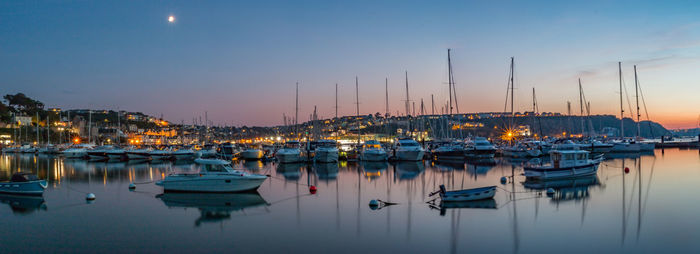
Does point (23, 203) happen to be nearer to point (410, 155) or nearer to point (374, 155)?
point (374, 155)

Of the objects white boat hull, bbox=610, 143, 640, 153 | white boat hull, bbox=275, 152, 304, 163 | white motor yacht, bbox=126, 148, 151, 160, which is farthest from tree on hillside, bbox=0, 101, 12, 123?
white boat hull, bbox=610, 143, 640, 153

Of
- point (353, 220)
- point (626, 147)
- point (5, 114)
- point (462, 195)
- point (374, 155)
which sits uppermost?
point (5, 114)

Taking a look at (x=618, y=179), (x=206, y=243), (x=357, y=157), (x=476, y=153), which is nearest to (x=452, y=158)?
(x=476, y=153)

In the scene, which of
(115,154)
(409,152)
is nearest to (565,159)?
(409,152)

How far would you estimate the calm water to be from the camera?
46.5 ft

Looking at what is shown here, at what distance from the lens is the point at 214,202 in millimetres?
22047

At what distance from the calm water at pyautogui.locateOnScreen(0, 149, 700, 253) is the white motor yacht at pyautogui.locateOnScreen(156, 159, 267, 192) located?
524 millimetres

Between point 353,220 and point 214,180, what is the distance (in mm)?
9671

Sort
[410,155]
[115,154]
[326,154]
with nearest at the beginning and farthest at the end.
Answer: [326,154] < [410,155] < [115,154]

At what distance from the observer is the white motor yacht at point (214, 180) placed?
78.5 ft

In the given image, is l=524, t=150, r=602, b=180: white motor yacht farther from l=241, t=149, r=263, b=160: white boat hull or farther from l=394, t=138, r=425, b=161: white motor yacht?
l=241, t=149, r=263, b=160: white boat hull

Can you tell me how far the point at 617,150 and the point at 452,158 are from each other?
3166 cm

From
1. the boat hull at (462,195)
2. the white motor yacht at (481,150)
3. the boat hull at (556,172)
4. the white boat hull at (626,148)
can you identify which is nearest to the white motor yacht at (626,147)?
the white boat hull at (626,148)

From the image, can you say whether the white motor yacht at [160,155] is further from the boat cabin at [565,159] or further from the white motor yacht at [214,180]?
the boat cabin at [565,159]
